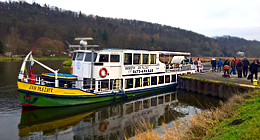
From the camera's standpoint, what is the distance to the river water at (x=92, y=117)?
38.4ft

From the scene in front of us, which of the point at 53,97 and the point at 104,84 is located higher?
the point at 104,84

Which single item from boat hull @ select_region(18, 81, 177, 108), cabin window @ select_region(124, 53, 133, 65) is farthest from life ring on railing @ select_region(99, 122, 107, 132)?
cabin window @ select_region(124, 53, 133, 65)

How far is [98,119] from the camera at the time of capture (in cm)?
1409

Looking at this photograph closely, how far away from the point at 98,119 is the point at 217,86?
12076mm

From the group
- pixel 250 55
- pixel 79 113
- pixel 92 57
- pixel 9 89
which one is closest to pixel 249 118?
pixel 79 113

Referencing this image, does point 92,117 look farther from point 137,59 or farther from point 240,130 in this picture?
point 240,130

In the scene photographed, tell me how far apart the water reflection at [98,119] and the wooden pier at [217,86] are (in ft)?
12.4

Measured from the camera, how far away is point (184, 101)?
19422mm

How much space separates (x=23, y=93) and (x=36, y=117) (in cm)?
230

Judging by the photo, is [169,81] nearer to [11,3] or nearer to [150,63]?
[150,63]

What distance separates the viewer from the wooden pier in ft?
57.4

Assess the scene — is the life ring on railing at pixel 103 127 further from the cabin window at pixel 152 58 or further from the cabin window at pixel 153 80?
the cabin window at pixel 152 58

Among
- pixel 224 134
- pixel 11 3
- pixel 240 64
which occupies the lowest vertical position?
pixel 224 134

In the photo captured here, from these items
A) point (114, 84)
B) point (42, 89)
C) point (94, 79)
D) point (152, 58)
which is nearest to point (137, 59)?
point (152, 58)
